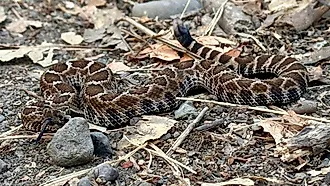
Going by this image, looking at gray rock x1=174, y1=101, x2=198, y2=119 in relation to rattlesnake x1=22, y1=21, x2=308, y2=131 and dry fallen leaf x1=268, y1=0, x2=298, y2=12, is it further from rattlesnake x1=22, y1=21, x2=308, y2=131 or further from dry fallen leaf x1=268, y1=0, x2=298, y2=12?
dry fallen leaf x1=268, y1=0, x2=298, y2=12

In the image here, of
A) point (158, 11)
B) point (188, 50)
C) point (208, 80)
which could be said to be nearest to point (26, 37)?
point (158, 11)

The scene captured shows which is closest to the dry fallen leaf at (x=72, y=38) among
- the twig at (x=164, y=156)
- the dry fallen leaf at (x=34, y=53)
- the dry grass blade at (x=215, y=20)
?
the dry fallen leaf at (x=34, y=53)

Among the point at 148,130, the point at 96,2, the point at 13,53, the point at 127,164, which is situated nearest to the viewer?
the point at 127,164

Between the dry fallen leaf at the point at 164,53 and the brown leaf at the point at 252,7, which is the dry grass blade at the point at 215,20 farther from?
the dry fallen leaf at the point at 164,53

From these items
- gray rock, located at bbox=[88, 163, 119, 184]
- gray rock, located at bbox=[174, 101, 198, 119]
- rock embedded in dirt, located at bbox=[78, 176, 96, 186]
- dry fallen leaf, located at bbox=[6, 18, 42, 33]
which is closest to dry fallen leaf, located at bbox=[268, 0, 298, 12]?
gray rock, located at bbox=[174, 101, 198, 119]

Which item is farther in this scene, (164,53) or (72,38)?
(72,38)

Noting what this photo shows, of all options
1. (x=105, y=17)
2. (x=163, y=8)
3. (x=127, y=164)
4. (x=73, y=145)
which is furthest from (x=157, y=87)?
(x=105, y=17)

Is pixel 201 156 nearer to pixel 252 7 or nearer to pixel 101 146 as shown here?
pixel 101 146
